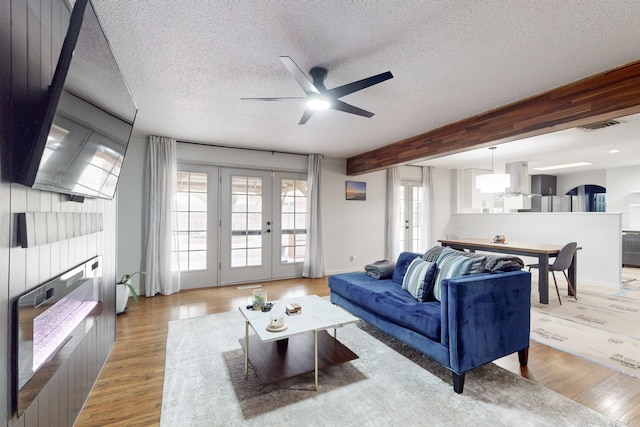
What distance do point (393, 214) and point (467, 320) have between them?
449cm

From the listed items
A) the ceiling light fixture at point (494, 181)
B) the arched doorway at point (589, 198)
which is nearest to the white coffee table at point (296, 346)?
the ceiling light fixture at point (494, 181)

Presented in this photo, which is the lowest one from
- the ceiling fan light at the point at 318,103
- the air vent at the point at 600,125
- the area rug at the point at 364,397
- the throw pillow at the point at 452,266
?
the area rug at the point at 364,397

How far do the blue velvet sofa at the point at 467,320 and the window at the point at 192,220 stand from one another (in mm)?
3366

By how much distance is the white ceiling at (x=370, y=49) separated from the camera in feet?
5.57

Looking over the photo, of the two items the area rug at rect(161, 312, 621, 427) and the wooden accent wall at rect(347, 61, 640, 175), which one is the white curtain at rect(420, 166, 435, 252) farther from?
the area rug at rect(161, 312, 621, 427)

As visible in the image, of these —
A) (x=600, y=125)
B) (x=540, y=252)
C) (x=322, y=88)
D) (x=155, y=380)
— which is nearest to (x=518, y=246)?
(x=540, y=252)

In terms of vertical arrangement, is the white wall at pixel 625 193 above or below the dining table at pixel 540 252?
above

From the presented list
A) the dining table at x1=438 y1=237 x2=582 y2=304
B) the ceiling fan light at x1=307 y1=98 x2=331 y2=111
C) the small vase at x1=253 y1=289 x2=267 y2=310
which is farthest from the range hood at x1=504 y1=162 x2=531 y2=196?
the small vase at x1=253 y1=289 x2=267 y2=310

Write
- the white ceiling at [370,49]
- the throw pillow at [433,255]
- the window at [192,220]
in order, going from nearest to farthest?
the white ceiling at [370,49]
the throw pillow at [433,255]
the window at [192,220]

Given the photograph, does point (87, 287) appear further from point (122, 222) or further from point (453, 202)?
point (453, 202)

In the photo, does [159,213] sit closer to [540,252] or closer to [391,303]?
[391,303]

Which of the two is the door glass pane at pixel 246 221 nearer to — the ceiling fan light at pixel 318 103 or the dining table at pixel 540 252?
the ceiling fan light at pixel 318 103

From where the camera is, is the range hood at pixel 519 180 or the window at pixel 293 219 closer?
the window at pixel 293 219

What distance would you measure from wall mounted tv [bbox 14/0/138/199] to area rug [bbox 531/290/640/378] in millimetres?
3962
